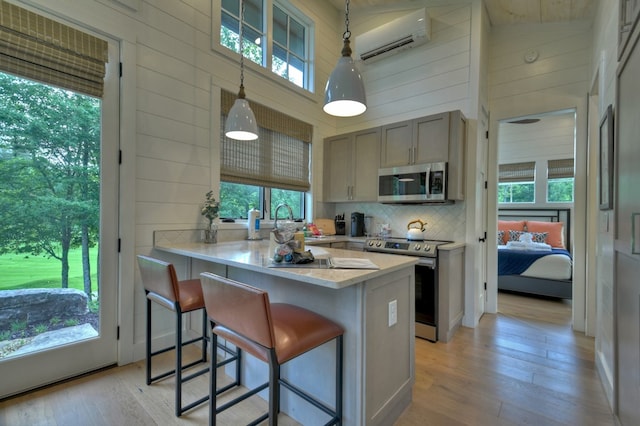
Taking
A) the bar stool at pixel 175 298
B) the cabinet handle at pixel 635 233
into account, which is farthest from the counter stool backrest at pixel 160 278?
the cabinet handle at pixel 635 233

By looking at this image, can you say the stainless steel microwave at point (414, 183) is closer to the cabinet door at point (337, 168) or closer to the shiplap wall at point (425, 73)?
the cabinet door at point (337, 168)

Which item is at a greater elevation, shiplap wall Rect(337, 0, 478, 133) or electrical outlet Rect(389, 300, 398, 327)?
shiplap wall Rect(337, 0, 478, 133)

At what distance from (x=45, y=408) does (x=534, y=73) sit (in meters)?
5.33

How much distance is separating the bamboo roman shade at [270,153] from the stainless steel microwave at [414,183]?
1079 mm

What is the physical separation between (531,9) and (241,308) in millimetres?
4267

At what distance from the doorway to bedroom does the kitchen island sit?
9.76 ft

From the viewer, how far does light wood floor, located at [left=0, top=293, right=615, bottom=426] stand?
5.65 ft

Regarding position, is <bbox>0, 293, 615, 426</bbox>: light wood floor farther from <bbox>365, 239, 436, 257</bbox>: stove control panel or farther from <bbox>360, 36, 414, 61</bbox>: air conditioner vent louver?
<bbox>360, 36, 414, 61</bbox>: air conditioner vent louver

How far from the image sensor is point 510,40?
143 inches

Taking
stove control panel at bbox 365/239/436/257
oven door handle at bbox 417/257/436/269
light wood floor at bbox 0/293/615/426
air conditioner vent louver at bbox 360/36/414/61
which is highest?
air conditioner vent louver at bbox 360/36/414/61

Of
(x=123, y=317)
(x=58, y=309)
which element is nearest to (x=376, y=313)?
(x=123, y=317)

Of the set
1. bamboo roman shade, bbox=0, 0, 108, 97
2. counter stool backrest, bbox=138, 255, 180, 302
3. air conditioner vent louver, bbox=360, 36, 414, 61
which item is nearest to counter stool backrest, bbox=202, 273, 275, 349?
counter stool backrest, bbox=138, 255, 180, 302

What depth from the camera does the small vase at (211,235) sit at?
2736 millimetres

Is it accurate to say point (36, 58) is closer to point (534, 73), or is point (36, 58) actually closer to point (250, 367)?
point (250, 367)
